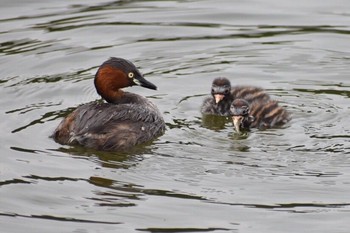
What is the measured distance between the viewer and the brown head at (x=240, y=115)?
10773 mm

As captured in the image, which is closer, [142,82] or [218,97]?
[142,82]

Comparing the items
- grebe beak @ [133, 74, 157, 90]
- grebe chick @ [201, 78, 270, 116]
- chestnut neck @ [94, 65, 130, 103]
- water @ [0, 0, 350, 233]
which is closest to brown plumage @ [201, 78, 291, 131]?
grebe chick @ [201, 78, 270, 116]

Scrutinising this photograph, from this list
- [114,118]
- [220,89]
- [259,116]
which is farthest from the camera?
[220,89]

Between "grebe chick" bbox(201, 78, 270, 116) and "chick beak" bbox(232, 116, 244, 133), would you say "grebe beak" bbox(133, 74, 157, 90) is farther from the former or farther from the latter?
"chick beak" bbox(232, 116, 244, 133)

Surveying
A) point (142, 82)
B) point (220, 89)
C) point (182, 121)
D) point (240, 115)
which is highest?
point (142, 82)

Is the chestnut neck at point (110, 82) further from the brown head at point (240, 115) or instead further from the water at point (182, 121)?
the brown head at point (240, 115)

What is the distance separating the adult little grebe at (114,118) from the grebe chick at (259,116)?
2.41 ft

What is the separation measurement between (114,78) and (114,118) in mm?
511

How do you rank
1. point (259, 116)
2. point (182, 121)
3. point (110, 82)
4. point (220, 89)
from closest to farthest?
point (110, 82) → point (259, 116) → point (182, 121) → point (220, 89)

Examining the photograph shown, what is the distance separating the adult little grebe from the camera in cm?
1042

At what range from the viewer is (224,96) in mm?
11344

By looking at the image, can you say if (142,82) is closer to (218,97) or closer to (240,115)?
(218,97)

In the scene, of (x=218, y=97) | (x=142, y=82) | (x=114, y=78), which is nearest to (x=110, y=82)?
(x=114, y=78)

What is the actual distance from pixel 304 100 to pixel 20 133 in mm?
2965
